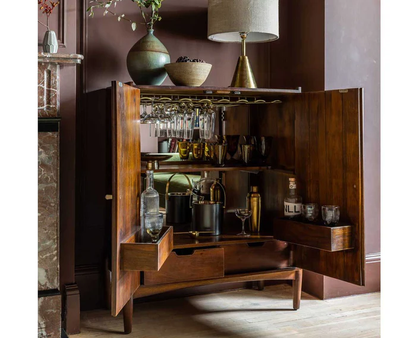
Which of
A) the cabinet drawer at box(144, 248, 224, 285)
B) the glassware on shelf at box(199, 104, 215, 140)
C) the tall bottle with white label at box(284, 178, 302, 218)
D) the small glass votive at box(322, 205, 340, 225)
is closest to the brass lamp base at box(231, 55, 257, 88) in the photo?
the glassware on shelf at box(199, 104, 215, 140)

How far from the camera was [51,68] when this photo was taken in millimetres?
2422

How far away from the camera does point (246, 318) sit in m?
2.69

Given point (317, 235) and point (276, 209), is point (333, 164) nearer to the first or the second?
point (317, 235)

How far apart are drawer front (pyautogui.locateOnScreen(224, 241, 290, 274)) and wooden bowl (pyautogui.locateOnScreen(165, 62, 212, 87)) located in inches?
35.1

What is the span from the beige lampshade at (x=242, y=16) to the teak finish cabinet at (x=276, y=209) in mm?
383

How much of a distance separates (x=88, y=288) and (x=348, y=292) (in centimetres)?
163

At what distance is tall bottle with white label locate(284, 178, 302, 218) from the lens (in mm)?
2537

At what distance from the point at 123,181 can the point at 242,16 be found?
4.02 ft

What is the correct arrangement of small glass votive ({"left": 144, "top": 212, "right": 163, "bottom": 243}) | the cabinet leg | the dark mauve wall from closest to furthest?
small glass votive ({"left": 144, "top": 212, "right": 163, "bottom": 243})
the dark mauve wall
the cabinet leg

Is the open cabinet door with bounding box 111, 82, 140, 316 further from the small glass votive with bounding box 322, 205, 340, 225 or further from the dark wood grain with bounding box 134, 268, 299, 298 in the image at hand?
the small glass votive with bounding box 322, 205, 340, 225

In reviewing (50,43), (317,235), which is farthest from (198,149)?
(50,43)
